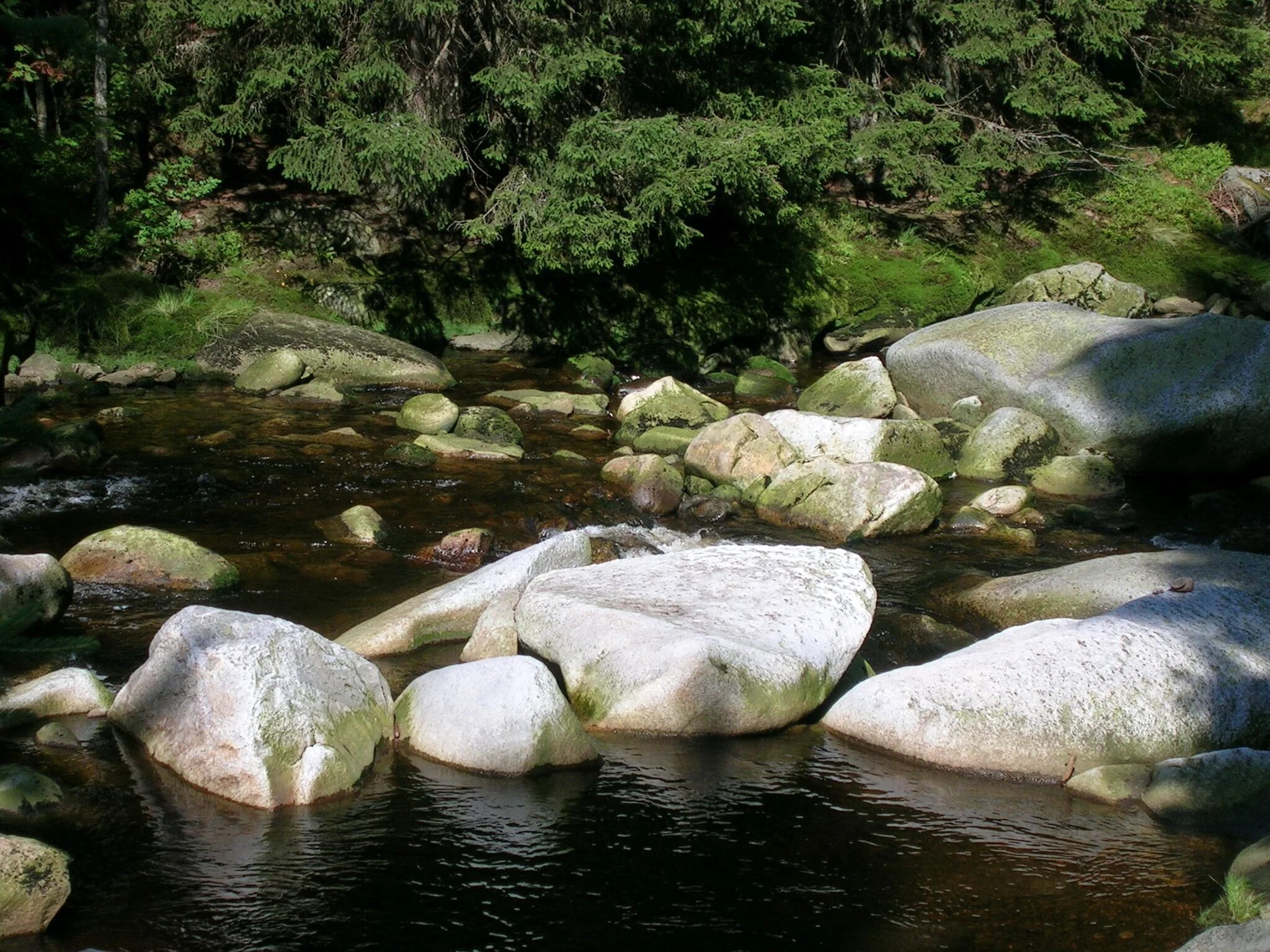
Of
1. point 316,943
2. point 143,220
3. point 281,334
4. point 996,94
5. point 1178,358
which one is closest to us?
point 316,943

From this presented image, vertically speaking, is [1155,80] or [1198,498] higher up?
[1155,80]

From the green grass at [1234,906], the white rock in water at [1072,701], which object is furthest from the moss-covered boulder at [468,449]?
the green grass at [1234,906]

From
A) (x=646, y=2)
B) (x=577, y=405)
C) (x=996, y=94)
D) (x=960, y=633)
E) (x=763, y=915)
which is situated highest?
(x=646, y=2)

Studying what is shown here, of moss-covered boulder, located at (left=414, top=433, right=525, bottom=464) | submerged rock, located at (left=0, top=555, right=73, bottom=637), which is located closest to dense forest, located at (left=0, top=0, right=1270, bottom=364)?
moss-covered boulder, located at (left=414, top=433, right=525, bottom=464)

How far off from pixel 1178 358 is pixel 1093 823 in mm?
8837

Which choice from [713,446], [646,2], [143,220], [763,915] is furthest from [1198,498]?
[143,220]

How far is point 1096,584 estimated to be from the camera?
8.26 meters

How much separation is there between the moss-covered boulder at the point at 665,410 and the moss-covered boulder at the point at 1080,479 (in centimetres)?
383

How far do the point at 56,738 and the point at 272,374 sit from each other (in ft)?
32.4

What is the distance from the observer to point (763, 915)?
15.7 feet

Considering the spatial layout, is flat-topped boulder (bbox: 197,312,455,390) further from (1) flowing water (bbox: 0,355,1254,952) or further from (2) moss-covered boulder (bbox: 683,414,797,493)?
(1) flowing water (bbox: 0,355,1254,952)

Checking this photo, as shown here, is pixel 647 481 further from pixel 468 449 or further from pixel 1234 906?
pixel 1234 906

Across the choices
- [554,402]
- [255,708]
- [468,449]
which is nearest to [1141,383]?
[554,402]

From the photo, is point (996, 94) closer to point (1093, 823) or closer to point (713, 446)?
point (713, 446)
